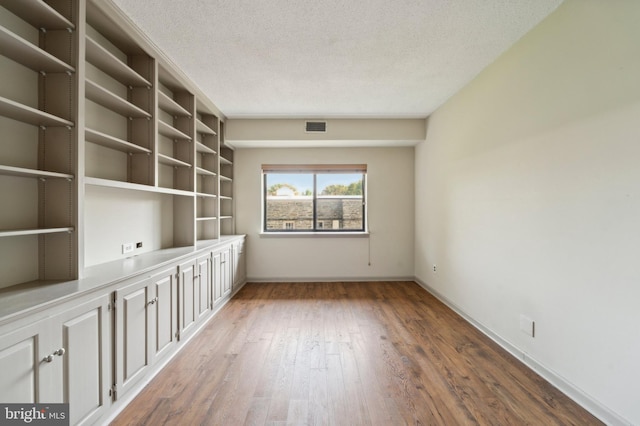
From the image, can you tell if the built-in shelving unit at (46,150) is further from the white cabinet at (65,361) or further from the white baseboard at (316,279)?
the white baseboard at (316,279)

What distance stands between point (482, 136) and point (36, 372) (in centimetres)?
377

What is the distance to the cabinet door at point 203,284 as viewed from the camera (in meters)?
2.93

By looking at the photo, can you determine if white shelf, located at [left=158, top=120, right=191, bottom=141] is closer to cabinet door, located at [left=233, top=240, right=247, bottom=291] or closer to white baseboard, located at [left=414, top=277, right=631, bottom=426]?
cabinet door, located at [left=233, top=240, right=247, bottom=291]

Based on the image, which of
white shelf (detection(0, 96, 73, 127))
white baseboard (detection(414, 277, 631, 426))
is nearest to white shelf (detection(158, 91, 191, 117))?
white shelf (detection(0, 96, 73, 127))

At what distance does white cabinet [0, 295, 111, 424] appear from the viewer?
1180 millimetres

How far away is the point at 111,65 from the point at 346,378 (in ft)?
9.92

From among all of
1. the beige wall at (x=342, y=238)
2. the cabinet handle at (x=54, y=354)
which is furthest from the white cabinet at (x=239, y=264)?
the cabinet handle at (x=54, y=354)

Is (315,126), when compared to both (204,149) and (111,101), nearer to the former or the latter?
(204,149)

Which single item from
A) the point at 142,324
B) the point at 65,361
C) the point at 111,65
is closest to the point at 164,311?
the point at 142,324

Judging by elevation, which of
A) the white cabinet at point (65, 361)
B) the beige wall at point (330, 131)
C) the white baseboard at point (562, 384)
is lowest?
the white baseboard at point (562, 384)

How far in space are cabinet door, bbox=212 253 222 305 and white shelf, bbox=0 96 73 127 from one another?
2.05m

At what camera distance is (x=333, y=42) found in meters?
2.37

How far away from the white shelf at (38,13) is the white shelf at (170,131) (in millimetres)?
953

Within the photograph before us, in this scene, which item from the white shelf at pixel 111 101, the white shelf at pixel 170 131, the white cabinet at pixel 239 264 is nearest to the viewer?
the white shelf at pixel 111 101
